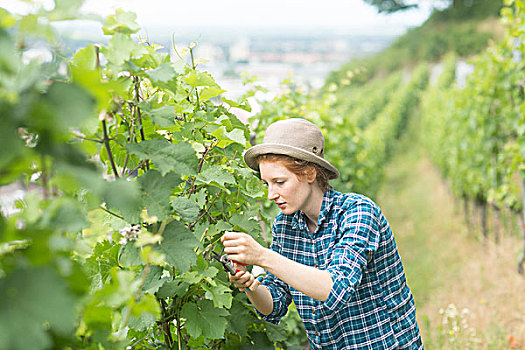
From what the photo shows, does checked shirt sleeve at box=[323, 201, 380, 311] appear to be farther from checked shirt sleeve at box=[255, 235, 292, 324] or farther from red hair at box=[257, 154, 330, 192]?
checked shirt sleeve at box=[255, 235, 292, 324]

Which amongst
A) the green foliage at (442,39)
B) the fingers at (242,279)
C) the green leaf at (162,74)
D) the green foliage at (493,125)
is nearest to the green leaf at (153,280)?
the fingers at (242,279)

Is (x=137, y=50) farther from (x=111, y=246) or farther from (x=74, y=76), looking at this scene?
(x=111, y=246)

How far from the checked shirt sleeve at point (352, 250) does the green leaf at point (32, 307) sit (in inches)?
40.7

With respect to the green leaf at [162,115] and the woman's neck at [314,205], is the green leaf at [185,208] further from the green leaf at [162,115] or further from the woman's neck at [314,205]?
the woman's neck at [314,205]

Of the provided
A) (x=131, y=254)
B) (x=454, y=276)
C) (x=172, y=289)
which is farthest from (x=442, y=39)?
(x=131, y=254)

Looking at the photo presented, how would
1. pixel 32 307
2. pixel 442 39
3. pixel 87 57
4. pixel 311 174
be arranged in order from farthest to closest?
pixel 442 39, pixel 311 174, pixel 87 57, pixel 32 307

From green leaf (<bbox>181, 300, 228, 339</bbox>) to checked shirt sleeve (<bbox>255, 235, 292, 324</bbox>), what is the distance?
1.16 feet

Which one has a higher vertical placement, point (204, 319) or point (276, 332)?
point (204, 319)

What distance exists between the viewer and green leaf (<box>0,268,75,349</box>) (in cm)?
53

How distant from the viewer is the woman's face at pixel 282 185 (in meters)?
1.71

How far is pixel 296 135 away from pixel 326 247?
16.6 inches

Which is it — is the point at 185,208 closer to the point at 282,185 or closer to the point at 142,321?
the point at 142,321

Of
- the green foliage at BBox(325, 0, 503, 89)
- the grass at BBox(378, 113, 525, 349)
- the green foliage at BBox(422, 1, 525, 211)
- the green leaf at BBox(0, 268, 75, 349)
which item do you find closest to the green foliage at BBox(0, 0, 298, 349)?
the green leaf at BBox(0, 268, 75, 349)

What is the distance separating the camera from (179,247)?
114 centimetres
